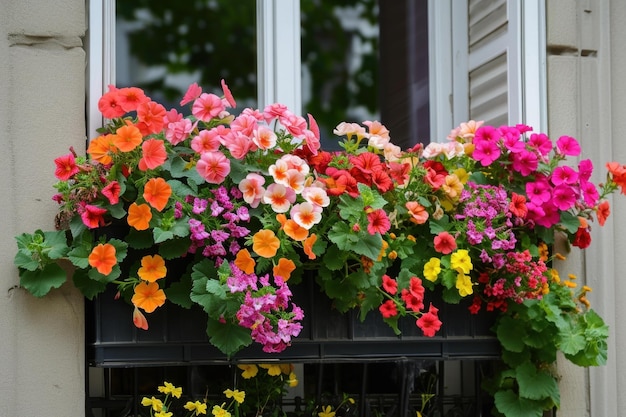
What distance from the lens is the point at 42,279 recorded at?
2.73 m

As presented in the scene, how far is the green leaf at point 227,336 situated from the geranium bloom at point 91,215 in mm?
422

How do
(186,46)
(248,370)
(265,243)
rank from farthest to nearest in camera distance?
(186,46) < (248,370) < (265,243)

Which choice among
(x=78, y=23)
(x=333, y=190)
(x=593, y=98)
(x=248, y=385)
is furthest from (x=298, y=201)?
(x=593, y=98)

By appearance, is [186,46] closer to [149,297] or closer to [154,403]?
[149,297]

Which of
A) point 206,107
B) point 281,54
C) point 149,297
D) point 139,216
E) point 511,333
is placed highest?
point 281,54

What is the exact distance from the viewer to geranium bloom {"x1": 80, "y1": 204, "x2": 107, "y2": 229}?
8.70ft

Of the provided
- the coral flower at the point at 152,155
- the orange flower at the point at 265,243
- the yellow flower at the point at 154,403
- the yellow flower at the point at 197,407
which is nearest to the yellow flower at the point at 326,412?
the yellow flower at the point at 197,407

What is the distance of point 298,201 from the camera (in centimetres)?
277

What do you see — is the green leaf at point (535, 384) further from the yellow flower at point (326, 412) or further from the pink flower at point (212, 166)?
the pink flower at point (212, 166)

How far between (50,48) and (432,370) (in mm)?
1662

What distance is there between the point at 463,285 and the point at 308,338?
0.49m

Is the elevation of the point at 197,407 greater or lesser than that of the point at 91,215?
lesser

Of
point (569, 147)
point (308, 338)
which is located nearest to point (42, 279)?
point (308, 338)

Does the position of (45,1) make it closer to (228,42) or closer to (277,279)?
(228,42)
